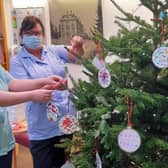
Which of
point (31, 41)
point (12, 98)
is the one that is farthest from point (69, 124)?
point (31, 41)

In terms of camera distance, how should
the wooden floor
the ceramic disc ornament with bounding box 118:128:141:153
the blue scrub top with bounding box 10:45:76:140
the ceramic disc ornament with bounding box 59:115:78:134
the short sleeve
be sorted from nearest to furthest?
the ceramic disc ornament with bounding box 118:128:141:153
the ceramic disc ornament with bounding box 59:115:78:134
the short sleeve
the blue scrub top with bounding box 10:45:76:140
the wooden floor

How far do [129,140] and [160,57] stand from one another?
27cm

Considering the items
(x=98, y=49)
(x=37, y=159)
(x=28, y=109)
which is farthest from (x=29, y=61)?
(x=98, y=49)

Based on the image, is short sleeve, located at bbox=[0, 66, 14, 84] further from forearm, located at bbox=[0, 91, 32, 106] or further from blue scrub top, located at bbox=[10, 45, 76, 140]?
forearm, located at bbox=[0, 91, 32, 106]

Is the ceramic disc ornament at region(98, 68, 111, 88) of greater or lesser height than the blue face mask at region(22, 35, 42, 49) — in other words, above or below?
below

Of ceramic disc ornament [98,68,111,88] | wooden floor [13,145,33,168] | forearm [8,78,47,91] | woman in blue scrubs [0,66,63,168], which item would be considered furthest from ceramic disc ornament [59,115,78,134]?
wooden floor [13,145,33,168]

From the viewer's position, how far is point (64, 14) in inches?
136

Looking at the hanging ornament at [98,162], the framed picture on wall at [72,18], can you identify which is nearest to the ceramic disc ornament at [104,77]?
the hanging ornament at [98,162]

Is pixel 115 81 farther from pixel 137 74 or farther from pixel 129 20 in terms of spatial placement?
pixel 129 20

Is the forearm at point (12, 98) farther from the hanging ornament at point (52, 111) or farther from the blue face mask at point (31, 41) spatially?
the blue face mask at point (31, 41)

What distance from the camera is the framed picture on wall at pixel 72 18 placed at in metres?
3.02

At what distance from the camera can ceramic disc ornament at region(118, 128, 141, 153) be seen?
1.06m

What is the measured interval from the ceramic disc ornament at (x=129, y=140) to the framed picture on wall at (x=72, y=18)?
71.8 inches

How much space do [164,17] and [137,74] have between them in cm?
20
